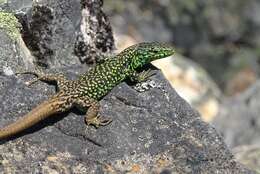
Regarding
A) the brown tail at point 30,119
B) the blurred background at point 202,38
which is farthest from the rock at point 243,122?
the brown tail at point 30,119

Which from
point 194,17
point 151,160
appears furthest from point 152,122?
point 194,17

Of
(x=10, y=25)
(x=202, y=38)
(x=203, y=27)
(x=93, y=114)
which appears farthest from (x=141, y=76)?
(x=203, y=27)

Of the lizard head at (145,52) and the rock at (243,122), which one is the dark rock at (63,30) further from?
the rock at (243,122)

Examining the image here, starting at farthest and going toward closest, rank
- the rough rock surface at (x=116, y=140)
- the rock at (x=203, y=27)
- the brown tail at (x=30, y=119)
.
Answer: the rock at (x=203, y=27) → the rough rock surface at (x=116, y=140) → the brown tail at (x=30, y=119)

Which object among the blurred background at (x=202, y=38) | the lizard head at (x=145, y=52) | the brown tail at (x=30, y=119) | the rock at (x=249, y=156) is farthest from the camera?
the blurred background at (x=202, y=38)

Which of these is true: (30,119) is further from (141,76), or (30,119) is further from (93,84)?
(141,76)
